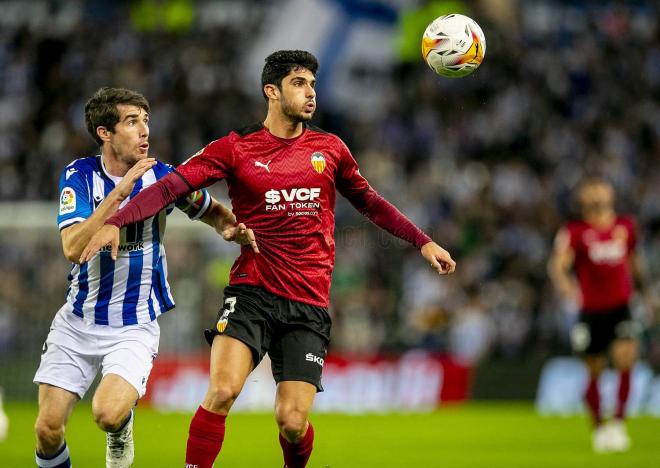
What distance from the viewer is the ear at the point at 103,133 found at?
760 centimetres

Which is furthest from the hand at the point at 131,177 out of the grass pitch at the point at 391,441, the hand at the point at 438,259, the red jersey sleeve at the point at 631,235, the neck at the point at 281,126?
the red jersey sleeve at the point at 631,235

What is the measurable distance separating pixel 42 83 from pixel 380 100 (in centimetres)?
654

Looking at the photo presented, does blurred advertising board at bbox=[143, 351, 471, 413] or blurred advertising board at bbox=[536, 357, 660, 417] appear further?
blurred advertising board at bbox=[143, 351, 471, 413]

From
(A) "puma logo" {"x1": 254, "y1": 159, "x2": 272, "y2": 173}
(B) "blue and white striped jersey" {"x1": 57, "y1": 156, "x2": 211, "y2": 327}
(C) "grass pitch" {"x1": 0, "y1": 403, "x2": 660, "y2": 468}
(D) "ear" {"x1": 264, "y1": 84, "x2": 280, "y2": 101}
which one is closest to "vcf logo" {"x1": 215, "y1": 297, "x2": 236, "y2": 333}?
(B) "blue and white striped jersey" {"x1": 57, "y1": 156, "x2": 211, "y2": 327}

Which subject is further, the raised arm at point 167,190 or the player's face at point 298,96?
the player's face at point 298,96

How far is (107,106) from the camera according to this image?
24.8 ft

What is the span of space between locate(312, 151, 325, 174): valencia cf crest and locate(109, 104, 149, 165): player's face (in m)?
1.04

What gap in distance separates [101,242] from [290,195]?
123 cm

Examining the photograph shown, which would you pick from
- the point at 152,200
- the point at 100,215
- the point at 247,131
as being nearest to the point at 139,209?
the point at 152,200

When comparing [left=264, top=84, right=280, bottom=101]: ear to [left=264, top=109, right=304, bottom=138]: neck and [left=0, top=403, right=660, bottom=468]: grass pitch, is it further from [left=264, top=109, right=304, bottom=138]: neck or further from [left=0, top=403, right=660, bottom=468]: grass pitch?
[left=0, top=403, right=660, bottom=468]: grass pitch

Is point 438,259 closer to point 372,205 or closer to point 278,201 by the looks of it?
point 372,205

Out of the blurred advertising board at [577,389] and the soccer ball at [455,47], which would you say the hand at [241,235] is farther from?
the blurred advertising board at [577,389]

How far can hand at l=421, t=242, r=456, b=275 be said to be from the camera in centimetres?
759

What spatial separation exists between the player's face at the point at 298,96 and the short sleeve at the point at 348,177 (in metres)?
0.39
